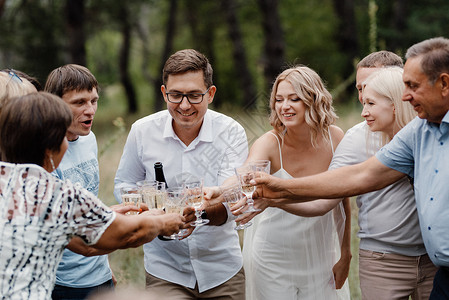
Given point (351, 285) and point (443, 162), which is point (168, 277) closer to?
point (443, 162)

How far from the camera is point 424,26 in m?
18.6

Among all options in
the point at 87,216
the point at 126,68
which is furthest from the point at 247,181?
the point at 126,68

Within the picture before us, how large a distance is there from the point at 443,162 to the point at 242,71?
14243 mm

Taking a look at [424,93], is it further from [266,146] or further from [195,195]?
[195,195]

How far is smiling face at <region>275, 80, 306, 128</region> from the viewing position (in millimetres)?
3645

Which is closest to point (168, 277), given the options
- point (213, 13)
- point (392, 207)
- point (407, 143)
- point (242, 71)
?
point (392, 207)

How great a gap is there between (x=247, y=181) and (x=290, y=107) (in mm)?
696

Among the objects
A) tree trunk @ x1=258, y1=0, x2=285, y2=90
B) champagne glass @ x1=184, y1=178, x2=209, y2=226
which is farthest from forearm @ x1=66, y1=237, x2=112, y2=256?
tree trunk @ x1=258, y1=0, x2=285, y2=90

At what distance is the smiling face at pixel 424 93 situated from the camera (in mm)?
2830

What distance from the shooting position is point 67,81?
333 cm

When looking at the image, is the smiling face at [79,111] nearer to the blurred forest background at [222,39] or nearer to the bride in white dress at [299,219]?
the bride in white dress at [299,219]

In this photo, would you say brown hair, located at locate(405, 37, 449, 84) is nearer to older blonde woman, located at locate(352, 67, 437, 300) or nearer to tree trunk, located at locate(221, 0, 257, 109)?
older blonde woman, located at locate(352, 67, 437, 300)

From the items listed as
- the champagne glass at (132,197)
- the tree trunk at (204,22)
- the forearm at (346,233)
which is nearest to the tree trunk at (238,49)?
the tree trunk at (204,22)

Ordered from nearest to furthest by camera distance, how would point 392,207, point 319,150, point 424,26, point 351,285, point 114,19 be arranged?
point 392,207, point 319,150, point 351,285, point 424,26, point 114,19
